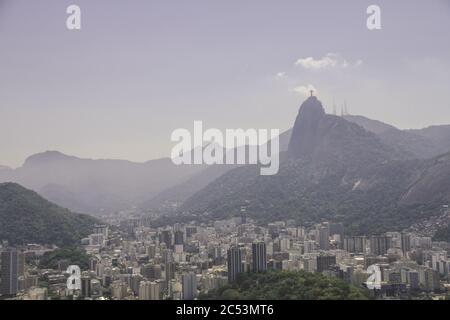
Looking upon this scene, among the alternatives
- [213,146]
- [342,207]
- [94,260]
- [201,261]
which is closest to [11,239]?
[94,260]

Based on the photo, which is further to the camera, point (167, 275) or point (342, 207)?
point (342, 207)

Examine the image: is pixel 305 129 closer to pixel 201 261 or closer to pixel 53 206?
pixel 53 206

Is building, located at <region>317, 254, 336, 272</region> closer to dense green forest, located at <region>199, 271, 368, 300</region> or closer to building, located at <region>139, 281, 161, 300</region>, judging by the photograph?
dense green forest, located at <region>199, 271, 368, 300</region>

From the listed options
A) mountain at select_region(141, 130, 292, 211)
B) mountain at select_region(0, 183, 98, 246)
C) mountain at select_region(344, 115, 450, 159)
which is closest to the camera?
mountain at select_region(0, 183, 98, 246)

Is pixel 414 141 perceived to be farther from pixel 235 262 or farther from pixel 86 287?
pixel 86 287

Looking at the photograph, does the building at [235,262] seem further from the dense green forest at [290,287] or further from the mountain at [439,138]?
the mountain at [439,138]

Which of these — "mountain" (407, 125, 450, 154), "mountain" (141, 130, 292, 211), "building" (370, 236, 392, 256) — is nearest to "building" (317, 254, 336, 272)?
"building" (370, 236, 392, 256)
